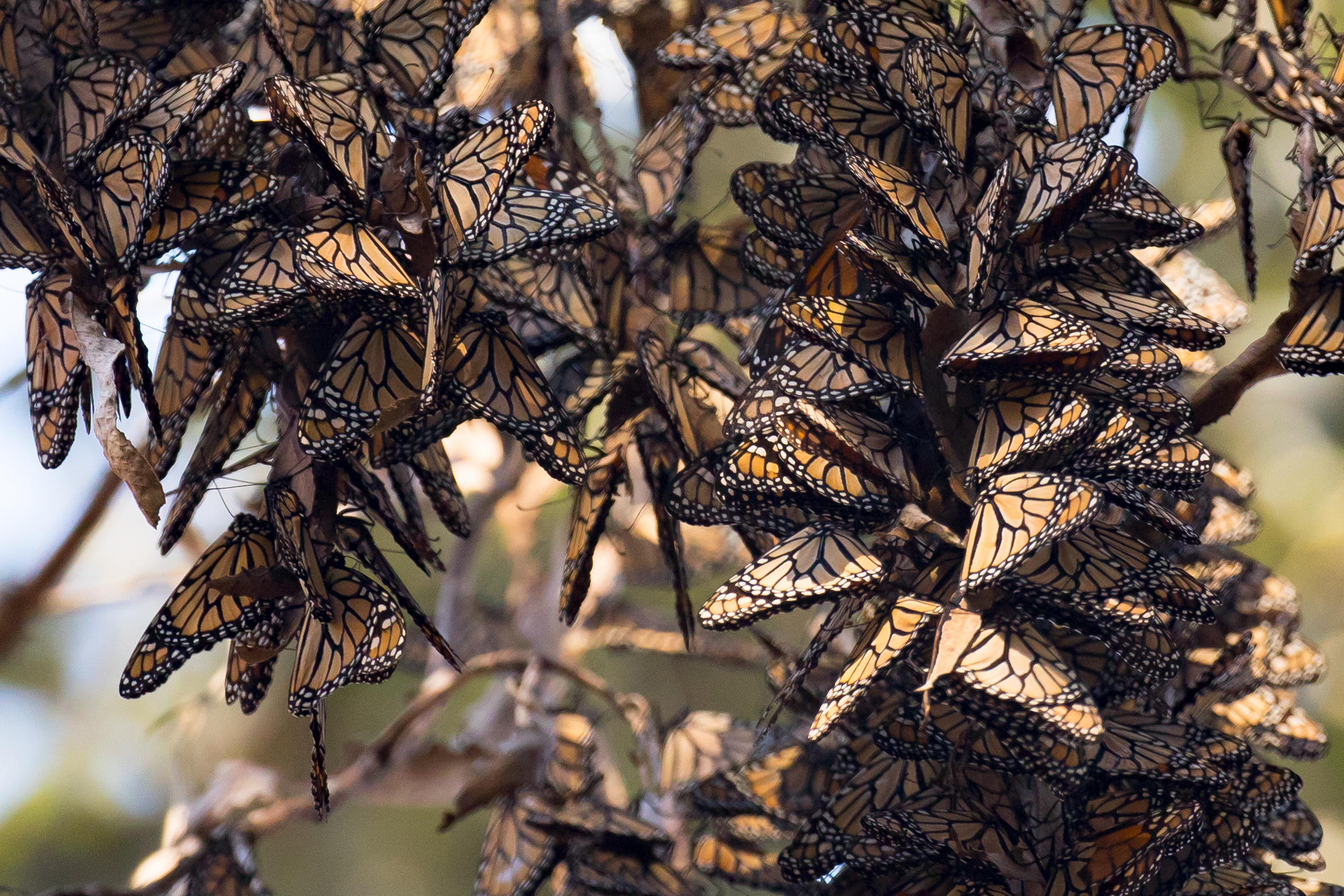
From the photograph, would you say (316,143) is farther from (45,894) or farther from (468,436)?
(468,436)

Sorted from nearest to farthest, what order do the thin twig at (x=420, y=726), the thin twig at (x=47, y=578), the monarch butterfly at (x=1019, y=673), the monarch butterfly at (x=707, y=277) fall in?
the monarch butterfly at (x=1019, y=673)
the monarch butterfly at (x=707, y=277)
the thin twig at (x=420, y=726)
the thin twig at (x=47, y=578)

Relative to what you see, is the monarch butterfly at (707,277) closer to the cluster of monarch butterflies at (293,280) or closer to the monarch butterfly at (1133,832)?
the cluster of monarch butterflies at (293,280)

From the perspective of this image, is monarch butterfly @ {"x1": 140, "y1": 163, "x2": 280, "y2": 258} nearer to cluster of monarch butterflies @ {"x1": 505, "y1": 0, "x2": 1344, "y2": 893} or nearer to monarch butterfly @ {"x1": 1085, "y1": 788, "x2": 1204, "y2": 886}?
cluster of monarch butterflies @ {"x1": 505, "y1": 0, "x2": 1344, "y2": 893}

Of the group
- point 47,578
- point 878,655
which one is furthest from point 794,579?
point 47,578

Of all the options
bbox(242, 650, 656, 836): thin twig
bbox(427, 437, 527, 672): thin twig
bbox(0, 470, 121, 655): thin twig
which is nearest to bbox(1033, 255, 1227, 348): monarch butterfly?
bbox(242, 650, 656, 836): thin twig

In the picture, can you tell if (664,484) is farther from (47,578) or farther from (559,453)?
(47,578)

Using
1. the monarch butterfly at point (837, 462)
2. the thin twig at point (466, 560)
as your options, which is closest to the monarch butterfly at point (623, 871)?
the monarch butterfly at point (837, 462)

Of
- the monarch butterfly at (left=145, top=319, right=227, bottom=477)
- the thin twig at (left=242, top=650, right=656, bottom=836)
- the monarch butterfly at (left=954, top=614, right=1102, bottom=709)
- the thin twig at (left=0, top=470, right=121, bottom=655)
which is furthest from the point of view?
the thin twig at (left=0, top=470, right=121, bottom=655)
